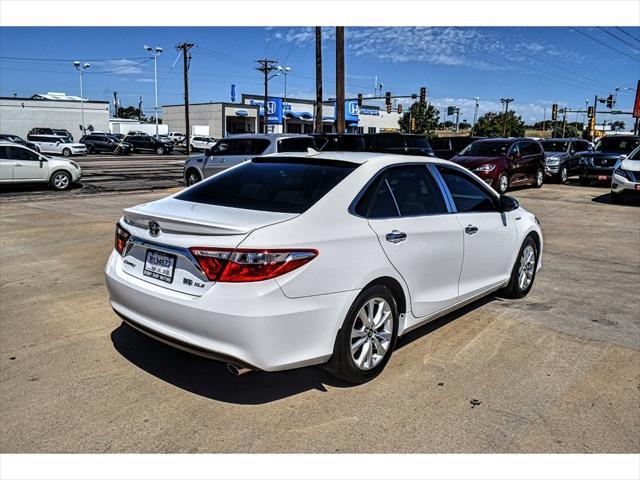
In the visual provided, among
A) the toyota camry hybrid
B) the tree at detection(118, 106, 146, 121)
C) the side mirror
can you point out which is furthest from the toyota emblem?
the tree at detection(118, 106, 146, 121)

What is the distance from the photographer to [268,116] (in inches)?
2729

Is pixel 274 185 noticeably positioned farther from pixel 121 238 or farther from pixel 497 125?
pixel 497 125

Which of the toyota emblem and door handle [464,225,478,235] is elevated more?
the toyota emblem

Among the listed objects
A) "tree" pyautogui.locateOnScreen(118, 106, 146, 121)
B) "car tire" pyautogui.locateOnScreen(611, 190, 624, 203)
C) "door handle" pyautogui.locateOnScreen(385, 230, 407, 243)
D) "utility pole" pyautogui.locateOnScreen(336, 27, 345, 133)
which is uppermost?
"tree" pyautogui.locateOnScreen(118, 106, 146, 121)

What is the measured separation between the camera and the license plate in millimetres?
3371

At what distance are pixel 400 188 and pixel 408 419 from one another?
170cm

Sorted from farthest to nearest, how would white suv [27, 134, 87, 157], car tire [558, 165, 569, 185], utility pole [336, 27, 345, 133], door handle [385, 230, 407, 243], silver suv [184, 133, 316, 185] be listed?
white suv [27, 134, 87, 157] < car tire [558, 165, 569, 185] < utility pole [336, 27, 345, 133] < silver suv [184, 133, 316, 185] < door handle [385, 230, 407, 243]

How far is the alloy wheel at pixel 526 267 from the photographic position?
5.69m

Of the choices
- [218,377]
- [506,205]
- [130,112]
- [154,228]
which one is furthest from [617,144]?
[130,112]

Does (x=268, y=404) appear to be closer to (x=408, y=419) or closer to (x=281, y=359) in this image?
(x=281, y=359)

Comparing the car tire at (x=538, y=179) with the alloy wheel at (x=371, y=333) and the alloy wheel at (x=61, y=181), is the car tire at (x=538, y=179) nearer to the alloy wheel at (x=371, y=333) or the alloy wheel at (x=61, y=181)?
the alloy wheel at (x=61, y=181)

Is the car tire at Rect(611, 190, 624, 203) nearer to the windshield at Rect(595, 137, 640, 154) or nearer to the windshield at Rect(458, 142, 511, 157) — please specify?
the windshield at Rect(458, 142, 511, 157)

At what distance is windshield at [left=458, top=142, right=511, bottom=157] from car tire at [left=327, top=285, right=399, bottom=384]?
14411 mm

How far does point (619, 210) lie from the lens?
46.4ft
